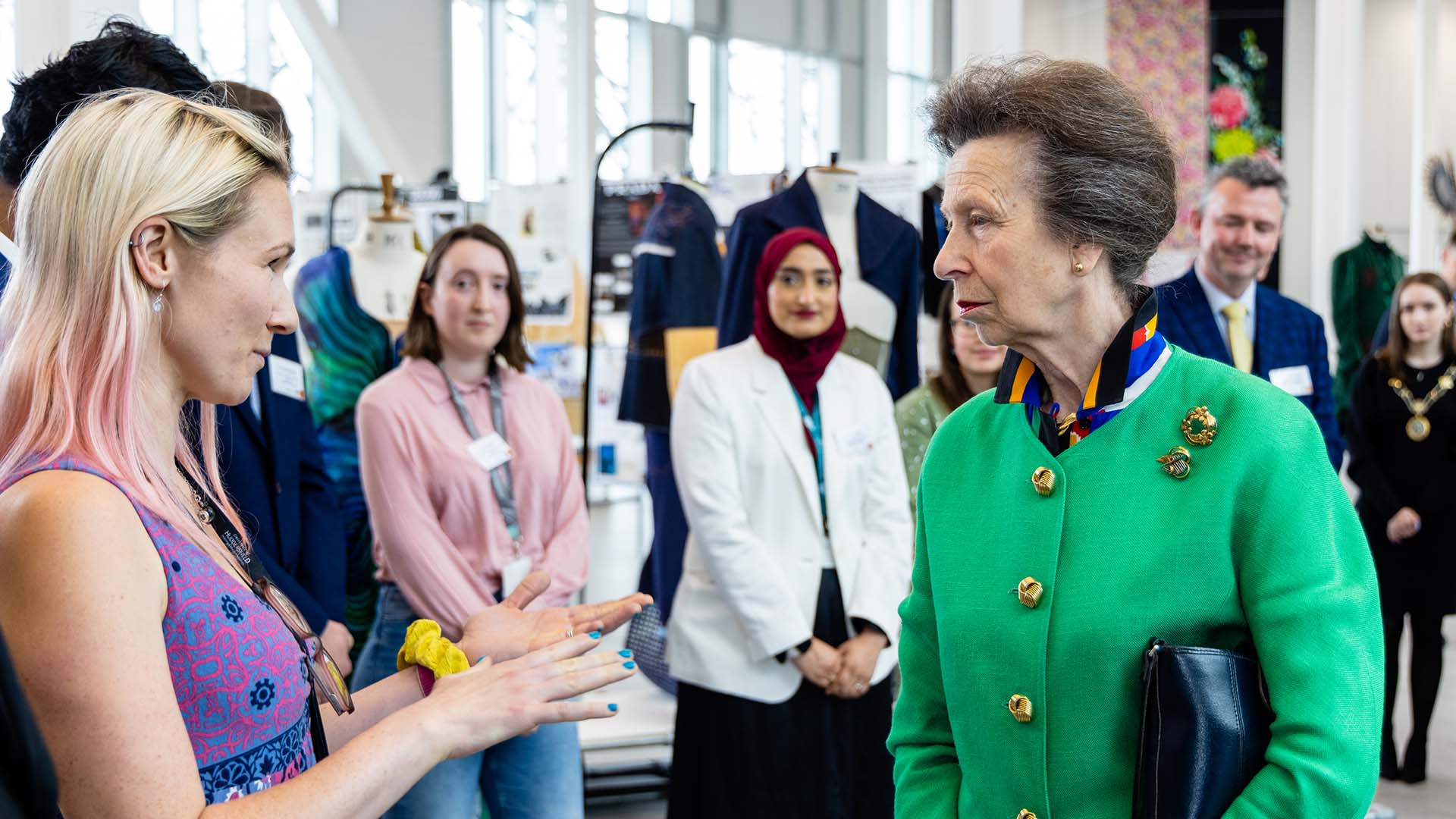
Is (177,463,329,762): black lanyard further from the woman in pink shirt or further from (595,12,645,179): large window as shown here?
(595,12,645,179): large window

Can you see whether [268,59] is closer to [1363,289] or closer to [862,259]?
[862,259]

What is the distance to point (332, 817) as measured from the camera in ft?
3.88

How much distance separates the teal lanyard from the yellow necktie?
42.9 inches

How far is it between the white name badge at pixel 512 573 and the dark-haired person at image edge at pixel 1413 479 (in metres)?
3.51

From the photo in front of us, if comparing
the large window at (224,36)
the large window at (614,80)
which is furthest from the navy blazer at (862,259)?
the large window at (614,80)

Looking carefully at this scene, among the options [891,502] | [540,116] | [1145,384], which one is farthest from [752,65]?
[1145,384]

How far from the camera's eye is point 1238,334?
3301mm

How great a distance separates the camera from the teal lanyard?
10.3 ft

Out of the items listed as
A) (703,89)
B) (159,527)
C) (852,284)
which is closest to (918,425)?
(852,284)

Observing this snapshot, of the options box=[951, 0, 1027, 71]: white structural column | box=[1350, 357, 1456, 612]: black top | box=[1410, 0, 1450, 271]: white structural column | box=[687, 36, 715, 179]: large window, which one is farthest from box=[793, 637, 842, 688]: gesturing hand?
box=[687, 36, 715, 179]: large window

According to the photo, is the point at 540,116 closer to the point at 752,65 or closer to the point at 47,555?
the point at 752,65

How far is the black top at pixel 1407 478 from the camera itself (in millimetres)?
4850

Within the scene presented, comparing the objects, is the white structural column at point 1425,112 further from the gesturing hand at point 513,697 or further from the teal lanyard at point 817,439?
the gesturing hand at point 513,697

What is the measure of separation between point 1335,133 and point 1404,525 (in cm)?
337
